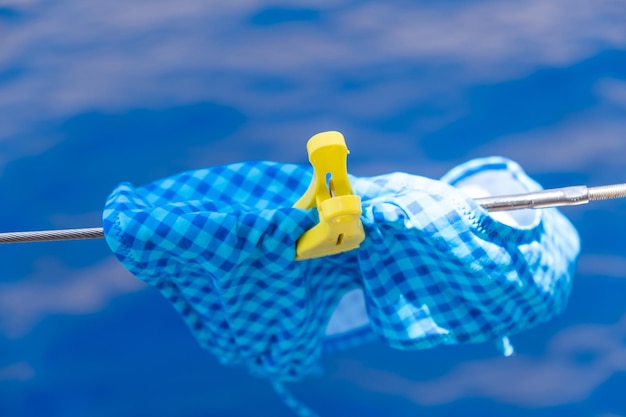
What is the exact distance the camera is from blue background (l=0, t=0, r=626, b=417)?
4.60ft

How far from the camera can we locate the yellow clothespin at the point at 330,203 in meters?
0.72

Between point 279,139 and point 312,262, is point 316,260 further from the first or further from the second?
point 279,139

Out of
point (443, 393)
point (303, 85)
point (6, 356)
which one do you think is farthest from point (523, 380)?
point (6, 356)

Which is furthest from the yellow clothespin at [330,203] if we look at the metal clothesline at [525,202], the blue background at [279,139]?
the blue background at [279,139]

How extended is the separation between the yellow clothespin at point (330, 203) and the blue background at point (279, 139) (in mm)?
666

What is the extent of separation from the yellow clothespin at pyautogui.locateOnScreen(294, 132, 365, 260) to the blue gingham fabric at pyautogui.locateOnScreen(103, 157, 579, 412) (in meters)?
0.02

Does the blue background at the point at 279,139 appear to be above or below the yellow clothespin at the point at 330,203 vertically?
below

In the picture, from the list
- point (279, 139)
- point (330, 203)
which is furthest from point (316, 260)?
point (279, 139)

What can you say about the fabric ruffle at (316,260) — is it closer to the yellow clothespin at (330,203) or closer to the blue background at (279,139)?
the yellow clothespin at (330,203)

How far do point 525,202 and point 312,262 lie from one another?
0.95 ft

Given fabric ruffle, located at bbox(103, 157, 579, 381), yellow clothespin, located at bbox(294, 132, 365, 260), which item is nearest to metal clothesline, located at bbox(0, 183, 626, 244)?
fabric ruffle, located at bbox(103, 157, 579, 381)

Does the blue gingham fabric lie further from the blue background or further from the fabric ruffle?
the blue background

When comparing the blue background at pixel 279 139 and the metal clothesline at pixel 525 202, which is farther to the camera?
the blue background at pixel 279 139

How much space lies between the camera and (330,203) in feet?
2.38
